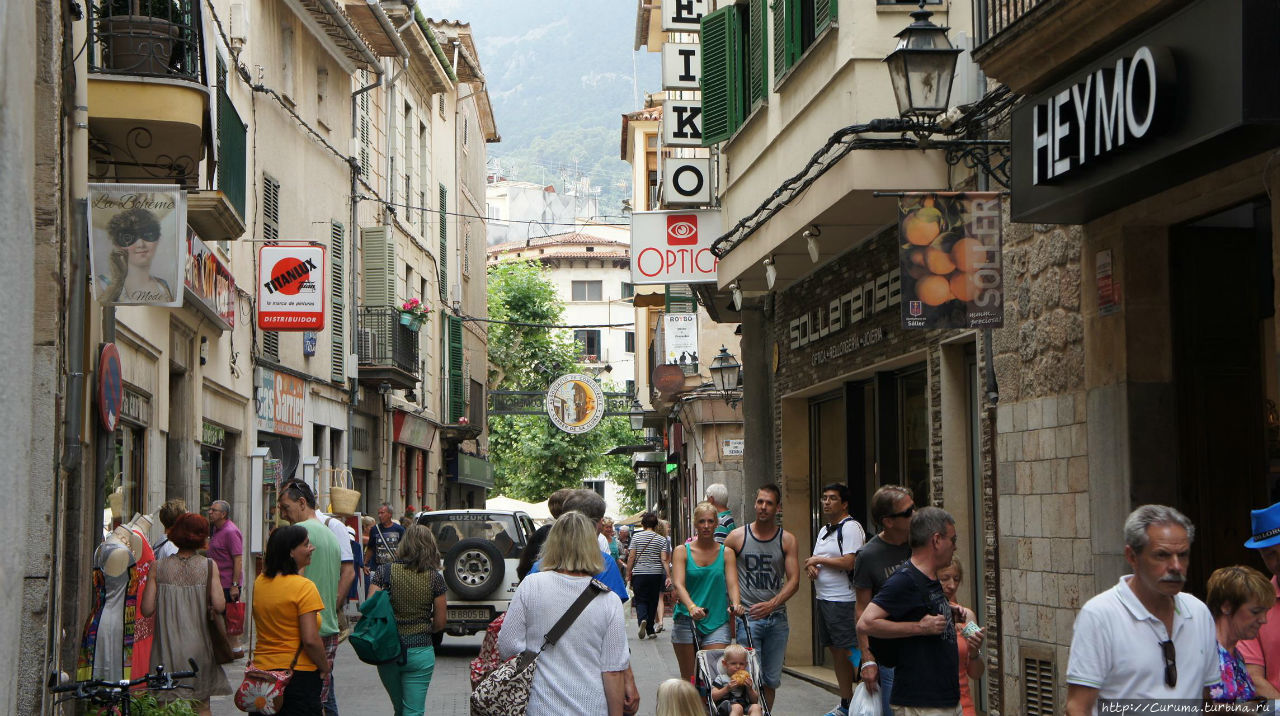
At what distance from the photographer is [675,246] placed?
19578mm

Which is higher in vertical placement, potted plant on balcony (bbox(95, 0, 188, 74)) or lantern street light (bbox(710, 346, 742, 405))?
potted plant on balcony (bbox(95, 0, 188, 74))

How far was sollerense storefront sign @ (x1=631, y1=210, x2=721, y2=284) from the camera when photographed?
19.5m

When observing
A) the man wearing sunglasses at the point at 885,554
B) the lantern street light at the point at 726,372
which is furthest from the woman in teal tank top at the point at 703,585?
the lantern street light at the point at 726,372

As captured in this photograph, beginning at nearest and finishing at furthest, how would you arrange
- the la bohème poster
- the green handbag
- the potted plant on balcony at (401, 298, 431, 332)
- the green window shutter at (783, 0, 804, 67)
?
the green handbag < the la bohème poster < the green window shutter at (783, 0, 804, 67) < the potted plant on balcony at (401, 298, 431, 332)

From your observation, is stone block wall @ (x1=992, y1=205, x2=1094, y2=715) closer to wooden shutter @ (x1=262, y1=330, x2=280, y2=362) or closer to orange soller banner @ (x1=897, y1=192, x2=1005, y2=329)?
orange soller banner @ (x1=897, y1=192, x2=1005, y2=329)

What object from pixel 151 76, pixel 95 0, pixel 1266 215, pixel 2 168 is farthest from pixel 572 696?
pixel 95 0

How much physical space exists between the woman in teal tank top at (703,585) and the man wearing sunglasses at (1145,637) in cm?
611

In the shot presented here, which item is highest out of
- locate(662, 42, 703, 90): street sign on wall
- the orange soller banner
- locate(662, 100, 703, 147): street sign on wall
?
locate(662, 42, 703, 90): street sign on wall

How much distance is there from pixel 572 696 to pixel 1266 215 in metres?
4.49

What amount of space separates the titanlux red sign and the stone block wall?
42.1 ft

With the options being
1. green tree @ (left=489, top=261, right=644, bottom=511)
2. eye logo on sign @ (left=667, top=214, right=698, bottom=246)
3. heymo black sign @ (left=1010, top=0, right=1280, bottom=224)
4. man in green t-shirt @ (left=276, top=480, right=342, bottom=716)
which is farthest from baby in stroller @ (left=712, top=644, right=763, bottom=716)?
green tree @ (left=489, top=261, right=644, bottom=511)

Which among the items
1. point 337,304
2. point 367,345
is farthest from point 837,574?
point 367,345

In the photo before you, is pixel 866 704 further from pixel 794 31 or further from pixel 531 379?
pixel 531 379

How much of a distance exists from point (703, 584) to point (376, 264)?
65.0 feet
